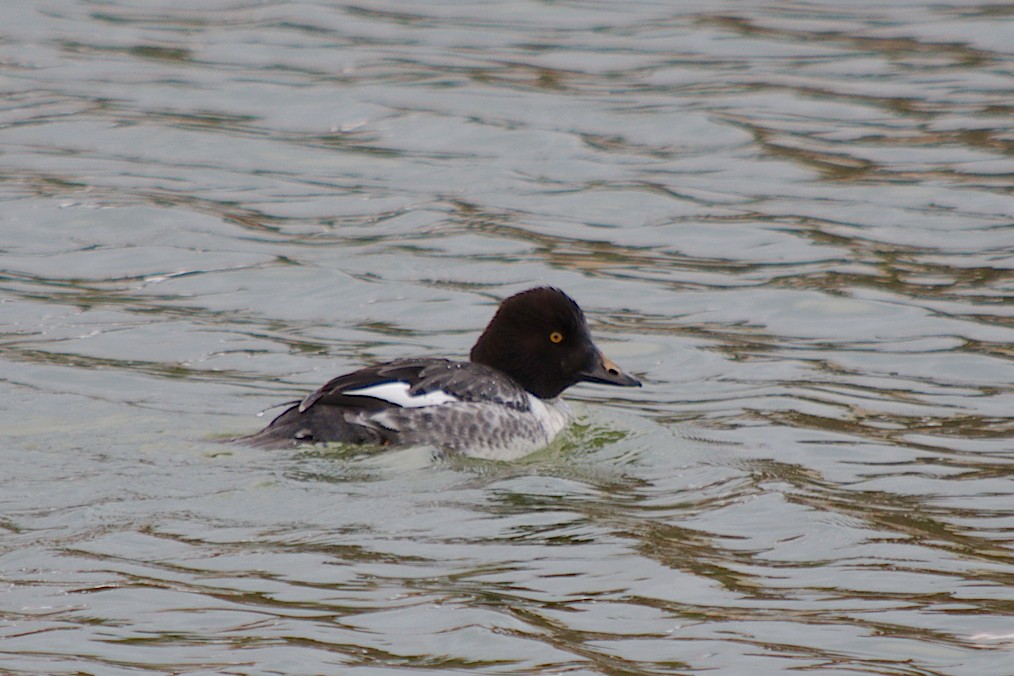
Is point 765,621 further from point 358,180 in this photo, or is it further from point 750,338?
point 358,180

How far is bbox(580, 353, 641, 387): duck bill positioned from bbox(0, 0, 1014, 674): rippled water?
0.95 feet

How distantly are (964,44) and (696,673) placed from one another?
516 inches

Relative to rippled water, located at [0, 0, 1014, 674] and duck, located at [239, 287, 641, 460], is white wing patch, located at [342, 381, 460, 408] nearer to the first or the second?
duck, located at [239, 287, 641, 460]

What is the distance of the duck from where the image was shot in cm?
915

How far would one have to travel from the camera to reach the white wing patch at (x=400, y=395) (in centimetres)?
916

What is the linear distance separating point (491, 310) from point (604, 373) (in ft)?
6.98

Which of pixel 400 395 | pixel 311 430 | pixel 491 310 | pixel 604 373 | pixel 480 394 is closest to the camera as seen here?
pixel 311 430

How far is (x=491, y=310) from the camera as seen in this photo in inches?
475

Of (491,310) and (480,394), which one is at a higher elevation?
(480,394)

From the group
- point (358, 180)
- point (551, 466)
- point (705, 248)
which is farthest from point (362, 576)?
point (358, 180)

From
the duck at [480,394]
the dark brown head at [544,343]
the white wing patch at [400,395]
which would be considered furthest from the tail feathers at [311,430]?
the dark brown head at [544,343]

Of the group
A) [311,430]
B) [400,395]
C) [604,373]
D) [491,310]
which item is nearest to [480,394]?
[400,395]

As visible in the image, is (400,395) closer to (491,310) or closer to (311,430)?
(311,430)

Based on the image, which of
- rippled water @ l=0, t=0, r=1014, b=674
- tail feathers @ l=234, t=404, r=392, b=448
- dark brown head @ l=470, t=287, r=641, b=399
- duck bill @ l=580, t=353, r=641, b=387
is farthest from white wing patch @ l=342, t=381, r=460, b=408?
duck bill @ l=580, t=353, r=641, b=387
